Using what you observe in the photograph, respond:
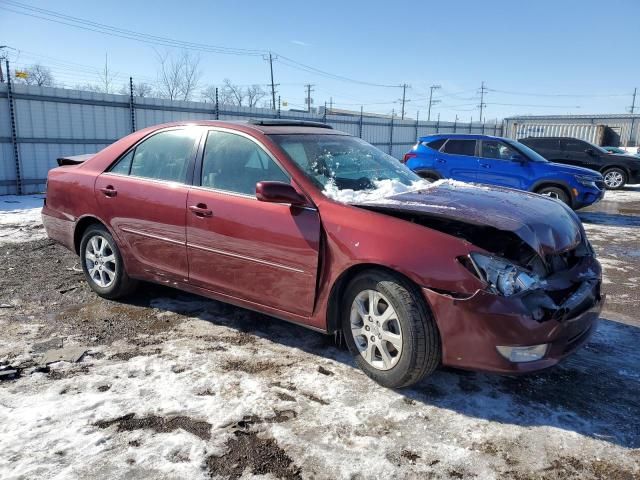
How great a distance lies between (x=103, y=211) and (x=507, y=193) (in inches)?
132

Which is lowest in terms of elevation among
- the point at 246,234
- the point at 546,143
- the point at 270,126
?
the point at 246,234

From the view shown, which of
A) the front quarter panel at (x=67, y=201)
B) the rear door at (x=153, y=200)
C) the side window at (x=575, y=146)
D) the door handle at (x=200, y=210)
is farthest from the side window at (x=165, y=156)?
the side window at (x=575, y=146)

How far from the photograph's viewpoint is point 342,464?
238cm

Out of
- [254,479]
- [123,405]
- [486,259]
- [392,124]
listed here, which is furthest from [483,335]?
[392,124]

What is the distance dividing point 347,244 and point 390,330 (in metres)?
0.58

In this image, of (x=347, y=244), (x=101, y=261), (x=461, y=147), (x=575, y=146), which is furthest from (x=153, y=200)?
(x=575, y=146)

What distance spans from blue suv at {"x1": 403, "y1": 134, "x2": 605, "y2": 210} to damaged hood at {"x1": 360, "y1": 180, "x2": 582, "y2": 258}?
21.4 ft

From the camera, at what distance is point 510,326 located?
2.65 metres

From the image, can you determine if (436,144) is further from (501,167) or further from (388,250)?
(388,250)

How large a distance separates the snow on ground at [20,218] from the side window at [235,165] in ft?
14.5

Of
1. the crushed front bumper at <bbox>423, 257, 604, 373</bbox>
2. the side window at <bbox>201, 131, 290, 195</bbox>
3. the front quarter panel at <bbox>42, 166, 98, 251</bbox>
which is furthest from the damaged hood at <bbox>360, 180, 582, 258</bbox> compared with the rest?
the front quarter panel at <bbox>42, 166, 98, 251</bbox>

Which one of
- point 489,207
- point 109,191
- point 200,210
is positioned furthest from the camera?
point 109,191

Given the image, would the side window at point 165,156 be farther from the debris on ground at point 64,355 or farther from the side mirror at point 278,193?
the debris on ground at point 64,355

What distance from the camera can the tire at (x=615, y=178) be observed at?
50.4 feet
